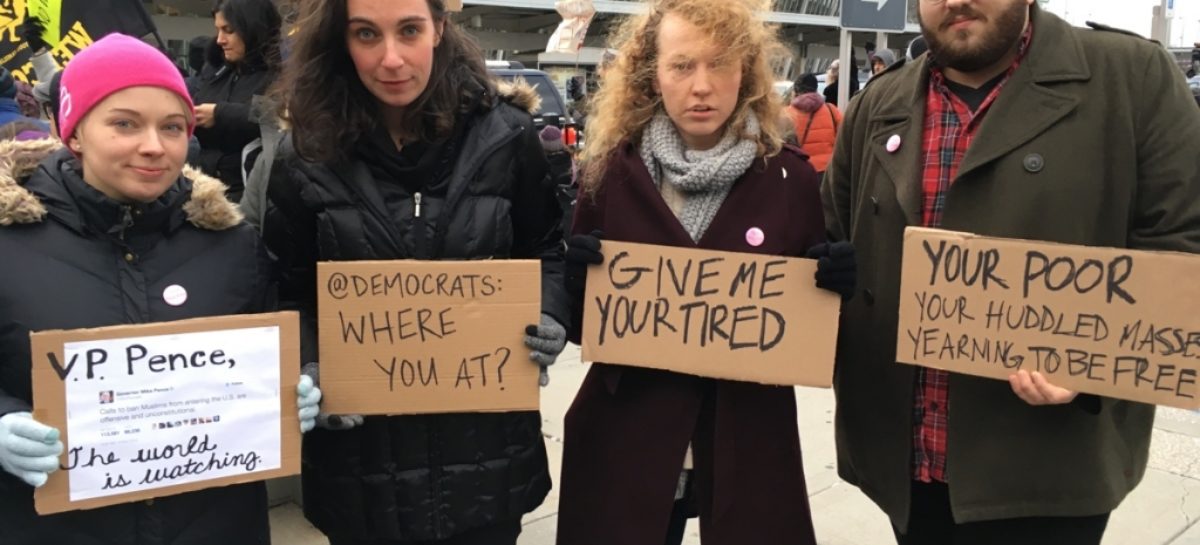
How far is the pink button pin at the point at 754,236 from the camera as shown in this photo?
6.88ft

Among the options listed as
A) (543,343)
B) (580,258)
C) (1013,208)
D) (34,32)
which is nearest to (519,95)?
(580,258)

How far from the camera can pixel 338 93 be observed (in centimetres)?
205

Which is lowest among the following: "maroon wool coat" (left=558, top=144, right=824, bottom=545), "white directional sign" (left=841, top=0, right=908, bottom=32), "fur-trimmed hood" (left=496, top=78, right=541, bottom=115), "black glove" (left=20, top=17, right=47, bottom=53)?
"maroon wool coat" (left=558, top=144, right=824, bottom=545)

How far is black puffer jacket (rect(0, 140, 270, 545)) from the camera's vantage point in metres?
1.76

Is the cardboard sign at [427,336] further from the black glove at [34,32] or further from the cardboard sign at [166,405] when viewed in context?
the black glove at [34,32]

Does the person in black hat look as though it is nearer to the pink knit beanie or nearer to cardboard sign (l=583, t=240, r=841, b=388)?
the pink knit beanie

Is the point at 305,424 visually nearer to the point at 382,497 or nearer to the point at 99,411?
the point at 382,497

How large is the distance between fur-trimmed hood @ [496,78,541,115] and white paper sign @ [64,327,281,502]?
787mm

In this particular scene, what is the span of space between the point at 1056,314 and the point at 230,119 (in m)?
3.15

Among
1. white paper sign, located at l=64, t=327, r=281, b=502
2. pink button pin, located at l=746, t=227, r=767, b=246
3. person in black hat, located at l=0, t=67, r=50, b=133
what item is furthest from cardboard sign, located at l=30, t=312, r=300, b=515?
person in black hat, located at l=0, t=67, r=50, b=133

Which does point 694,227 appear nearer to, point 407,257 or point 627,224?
point 627,224

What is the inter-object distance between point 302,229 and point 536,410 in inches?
27.2

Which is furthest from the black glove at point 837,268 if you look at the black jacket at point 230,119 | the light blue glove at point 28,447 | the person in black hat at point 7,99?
the person in black hat at point 7,99

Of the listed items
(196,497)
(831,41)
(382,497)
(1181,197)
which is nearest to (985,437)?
(1181,197)
